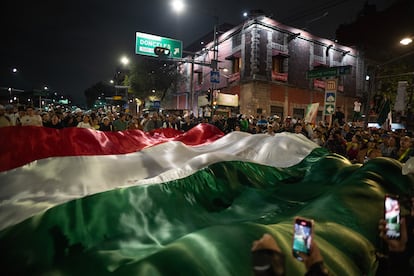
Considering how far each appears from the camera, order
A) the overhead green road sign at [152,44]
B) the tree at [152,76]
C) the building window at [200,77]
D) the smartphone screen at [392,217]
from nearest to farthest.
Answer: the smartphone screen at [392,217] < the overhead green road sign at [152,44] < the building window at [200,77] < the tree at [152,76]

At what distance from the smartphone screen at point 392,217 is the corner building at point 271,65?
60.0ft


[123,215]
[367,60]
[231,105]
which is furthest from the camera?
[367,60]

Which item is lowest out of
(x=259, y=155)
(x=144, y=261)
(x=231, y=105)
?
(x=144, y=261)

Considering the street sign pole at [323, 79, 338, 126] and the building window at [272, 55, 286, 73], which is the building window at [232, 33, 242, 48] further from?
the street sign pole at [323, 79, 338, 126]

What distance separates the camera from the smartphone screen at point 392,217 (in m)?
2.03

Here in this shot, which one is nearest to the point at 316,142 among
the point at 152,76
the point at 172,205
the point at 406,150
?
the point at 406,150

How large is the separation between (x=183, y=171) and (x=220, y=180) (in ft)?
1.54

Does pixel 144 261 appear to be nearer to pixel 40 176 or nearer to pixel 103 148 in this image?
pixel 40 176

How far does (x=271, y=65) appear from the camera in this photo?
23422 mm

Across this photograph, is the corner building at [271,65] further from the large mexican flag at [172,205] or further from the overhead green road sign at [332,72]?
the large mexican flag at [172,205]

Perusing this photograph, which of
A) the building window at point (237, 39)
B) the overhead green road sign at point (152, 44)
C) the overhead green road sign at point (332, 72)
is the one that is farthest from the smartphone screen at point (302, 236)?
the building window at point (237, 39)

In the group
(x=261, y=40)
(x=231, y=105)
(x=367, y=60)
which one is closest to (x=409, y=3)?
(x=367, y=60)

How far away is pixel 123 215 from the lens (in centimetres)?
248

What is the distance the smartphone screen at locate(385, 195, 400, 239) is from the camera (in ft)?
6.66
